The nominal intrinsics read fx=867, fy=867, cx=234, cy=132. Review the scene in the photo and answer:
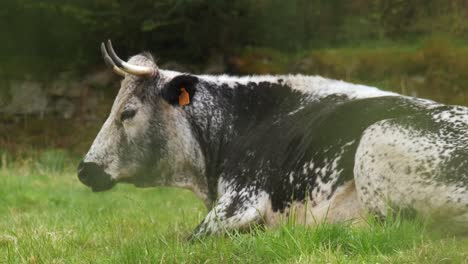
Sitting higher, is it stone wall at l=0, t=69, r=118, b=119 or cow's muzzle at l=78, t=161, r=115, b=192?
cow's muzzle at l=78, t=161, r=115, b=192

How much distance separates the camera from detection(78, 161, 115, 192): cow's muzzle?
7336 millimetres

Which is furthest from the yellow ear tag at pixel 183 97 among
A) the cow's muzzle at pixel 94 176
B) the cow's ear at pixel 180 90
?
the cow's muzzle at pixel 94 176

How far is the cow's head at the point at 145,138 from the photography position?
7.36 meters

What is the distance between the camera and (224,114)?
7.55m

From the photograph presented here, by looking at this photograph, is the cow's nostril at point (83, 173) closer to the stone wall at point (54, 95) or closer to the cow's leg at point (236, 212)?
the cow's leg at point (236, 212)

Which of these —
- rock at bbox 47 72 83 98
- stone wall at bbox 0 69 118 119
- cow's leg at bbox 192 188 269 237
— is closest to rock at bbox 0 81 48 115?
stone wall at bbox 0 69 118 119

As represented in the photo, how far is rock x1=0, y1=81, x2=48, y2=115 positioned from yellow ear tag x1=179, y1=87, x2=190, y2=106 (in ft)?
35.2

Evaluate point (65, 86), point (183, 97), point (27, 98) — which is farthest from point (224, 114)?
point (27, 98)

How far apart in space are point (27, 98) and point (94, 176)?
35.2 ft

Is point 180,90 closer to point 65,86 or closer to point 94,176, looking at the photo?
point 94,176

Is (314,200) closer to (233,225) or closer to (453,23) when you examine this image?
(233,225)

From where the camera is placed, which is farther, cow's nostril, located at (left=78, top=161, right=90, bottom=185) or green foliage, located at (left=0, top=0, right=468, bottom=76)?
green foliage, located at (left=0, top=0, right=468, bottom=76)

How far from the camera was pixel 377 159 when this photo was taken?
18.9 feet

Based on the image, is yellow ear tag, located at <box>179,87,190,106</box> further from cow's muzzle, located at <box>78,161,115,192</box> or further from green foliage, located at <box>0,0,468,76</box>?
green foliage, located at <box>0,0,468,76</box>
